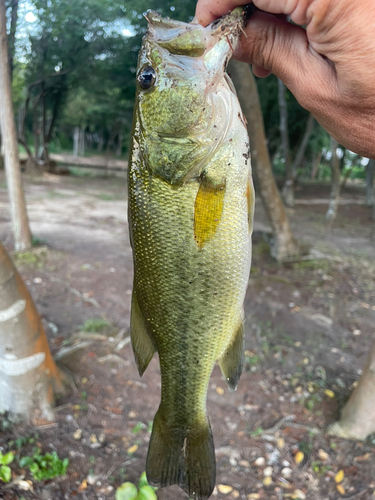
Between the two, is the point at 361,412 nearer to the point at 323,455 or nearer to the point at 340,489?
the point at 323,455

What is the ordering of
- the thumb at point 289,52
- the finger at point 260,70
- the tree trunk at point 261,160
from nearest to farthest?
the thumb at point 289,52, the finger at point 260,70, the tree trunk at point 261,160

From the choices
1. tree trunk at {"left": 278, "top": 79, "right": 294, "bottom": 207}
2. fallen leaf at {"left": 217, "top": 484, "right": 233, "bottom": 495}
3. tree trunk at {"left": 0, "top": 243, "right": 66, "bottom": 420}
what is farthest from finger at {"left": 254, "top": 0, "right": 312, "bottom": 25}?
tree trunk at {"left": 278, "top": 79, "right": 294, "bottom": 207}

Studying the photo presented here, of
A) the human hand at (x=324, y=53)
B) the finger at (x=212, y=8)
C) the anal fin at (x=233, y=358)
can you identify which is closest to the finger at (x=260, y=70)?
the human hand at (x=324, y=53)

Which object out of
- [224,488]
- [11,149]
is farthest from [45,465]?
[11,149]

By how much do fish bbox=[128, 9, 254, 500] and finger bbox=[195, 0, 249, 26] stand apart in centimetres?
5

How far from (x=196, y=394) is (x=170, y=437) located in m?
0.22

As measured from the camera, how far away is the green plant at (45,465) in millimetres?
2443

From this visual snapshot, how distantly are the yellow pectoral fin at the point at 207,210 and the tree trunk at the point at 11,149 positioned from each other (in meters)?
5.08

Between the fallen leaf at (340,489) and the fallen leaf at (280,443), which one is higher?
the fallen leaf at (280,443)

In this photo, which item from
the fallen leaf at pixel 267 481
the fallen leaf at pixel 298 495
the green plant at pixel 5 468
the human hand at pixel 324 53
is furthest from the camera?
the fallen leaf at pixel 267 481

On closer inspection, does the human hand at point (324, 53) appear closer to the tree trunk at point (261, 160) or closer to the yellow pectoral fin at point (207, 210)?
the yellow pectoral fin at point (207, 210)

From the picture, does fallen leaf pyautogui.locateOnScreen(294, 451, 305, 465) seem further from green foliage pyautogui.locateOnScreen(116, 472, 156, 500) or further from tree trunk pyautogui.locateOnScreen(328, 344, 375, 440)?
green foliage pyautogui.locateOnScreen(116, 472, 156, 500)

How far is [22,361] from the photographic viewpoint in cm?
275

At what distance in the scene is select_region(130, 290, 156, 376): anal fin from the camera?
1.50 m
